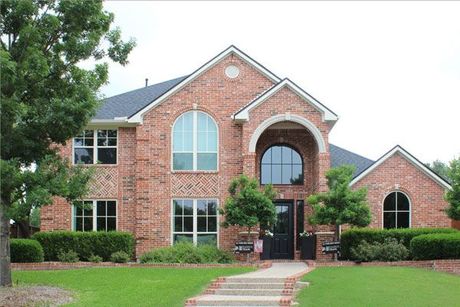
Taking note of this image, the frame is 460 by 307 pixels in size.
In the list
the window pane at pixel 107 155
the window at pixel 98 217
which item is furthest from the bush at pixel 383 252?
the window pane at pixel 107 155

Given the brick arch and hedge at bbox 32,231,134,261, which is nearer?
hedge at bbox 32,231,134,261

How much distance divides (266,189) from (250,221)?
1399 millimetres

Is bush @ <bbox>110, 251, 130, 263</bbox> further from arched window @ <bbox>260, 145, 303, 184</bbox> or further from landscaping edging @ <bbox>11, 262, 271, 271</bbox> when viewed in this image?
arched window @ <bbox>260, 145, 303, 184</bbox>

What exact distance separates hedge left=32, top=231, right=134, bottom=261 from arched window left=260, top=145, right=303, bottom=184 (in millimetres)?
6268

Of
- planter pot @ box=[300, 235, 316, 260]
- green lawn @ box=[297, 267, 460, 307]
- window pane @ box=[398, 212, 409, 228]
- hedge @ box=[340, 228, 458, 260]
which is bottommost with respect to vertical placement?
green lawn @ box=[297, 267, 460, 307]

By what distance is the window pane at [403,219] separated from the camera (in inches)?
1088

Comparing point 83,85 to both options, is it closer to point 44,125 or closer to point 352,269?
point 44,125

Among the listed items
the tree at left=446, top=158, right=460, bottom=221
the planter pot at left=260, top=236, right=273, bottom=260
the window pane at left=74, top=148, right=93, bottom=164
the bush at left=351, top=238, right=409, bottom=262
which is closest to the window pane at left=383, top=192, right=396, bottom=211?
the tree at left=446, top=158, right=460, bottom=221

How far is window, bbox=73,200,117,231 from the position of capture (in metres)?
27.8

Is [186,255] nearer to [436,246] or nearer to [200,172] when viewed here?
[200,172]

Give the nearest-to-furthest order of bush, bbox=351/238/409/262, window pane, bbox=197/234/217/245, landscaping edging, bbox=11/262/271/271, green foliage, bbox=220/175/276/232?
landscaping edging, bbox=11/262/271/271
bush, bbox=351/238/409/262
green foliage, bbox=220/175/276/232
window pane, bbox=197/234/217/245

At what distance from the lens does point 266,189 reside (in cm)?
2530

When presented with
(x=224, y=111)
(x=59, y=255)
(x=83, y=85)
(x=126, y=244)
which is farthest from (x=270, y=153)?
(x=83, y=85)

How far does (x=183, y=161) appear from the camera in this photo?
27594 millimetres
